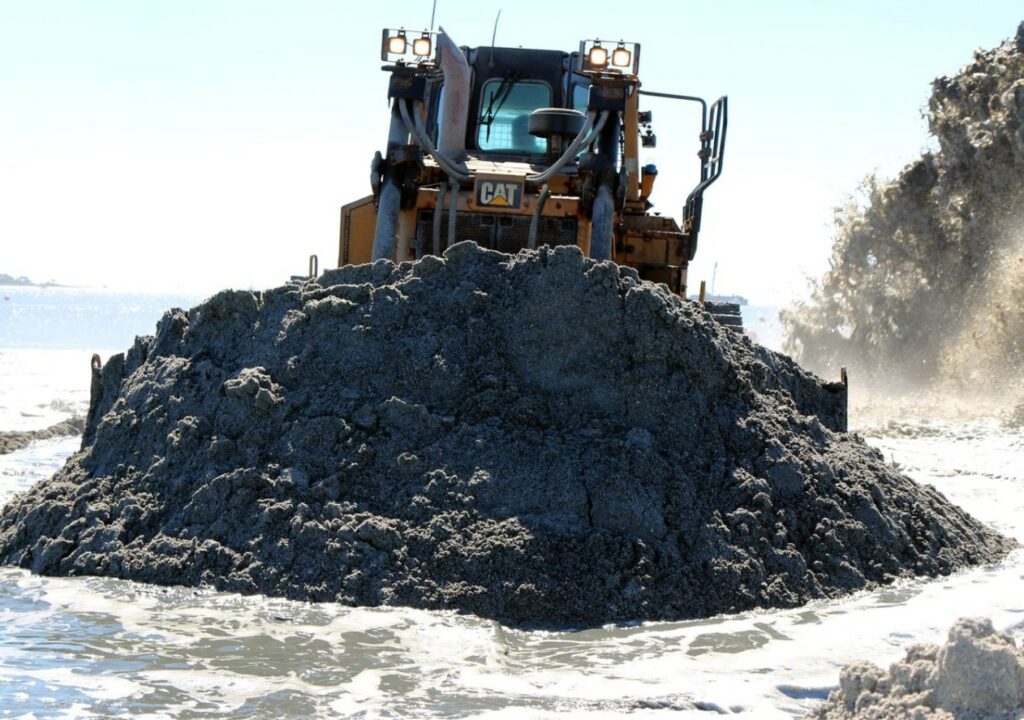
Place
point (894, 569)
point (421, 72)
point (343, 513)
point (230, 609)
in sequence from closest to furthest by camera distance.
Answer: point (230, 609)
point (343, 513)
point (894, 569)
point (421, 72)

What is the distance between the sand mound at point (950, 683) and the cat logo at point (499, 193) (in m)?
4.51

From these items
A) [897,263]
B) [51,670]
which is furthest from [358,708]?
[897,263]

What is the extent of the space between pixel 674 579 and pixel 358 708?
6.13 ft

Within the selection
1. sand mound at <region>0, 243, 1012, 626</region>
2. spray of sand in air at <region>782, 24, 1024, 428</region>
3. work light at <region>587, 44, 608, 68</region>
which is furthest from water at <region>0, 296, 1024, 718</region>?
spray of sand in air at <region>782, 24, 1024, 428</region>

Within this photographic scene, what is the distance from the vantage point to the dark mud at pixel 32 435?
478 inches

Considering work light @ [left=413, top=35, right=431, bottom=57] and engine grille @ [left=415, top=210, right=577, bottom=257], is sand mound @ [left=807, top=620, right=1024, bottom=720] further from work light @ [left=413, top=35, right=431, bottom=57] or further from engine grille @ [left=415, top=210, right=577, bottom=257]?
work light @ [left=413, top=35, right=431, bottom=57]

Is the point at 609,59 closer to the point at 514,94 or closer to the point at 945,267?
the point at 514,94

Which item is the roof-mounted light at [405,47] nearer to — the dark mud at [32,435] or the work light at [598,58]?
the work light at [598,58]

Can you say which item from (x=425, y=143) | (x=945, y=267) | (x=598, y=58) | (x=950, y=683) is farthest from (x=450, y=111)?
(x=945, y=267)

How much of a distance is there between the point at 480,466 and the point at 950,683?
9.40ft

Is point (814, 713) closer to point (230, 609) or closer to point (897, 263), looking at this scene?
point (230, 609)

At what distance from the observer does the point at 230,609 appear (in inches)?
216

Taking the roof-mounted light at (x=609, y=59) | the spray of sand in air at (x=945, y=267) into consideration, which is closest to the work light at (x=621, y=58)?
the roof-mounted light at (x=609, y=59)

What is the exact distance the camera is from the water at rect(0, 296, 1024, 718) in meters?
4.38
